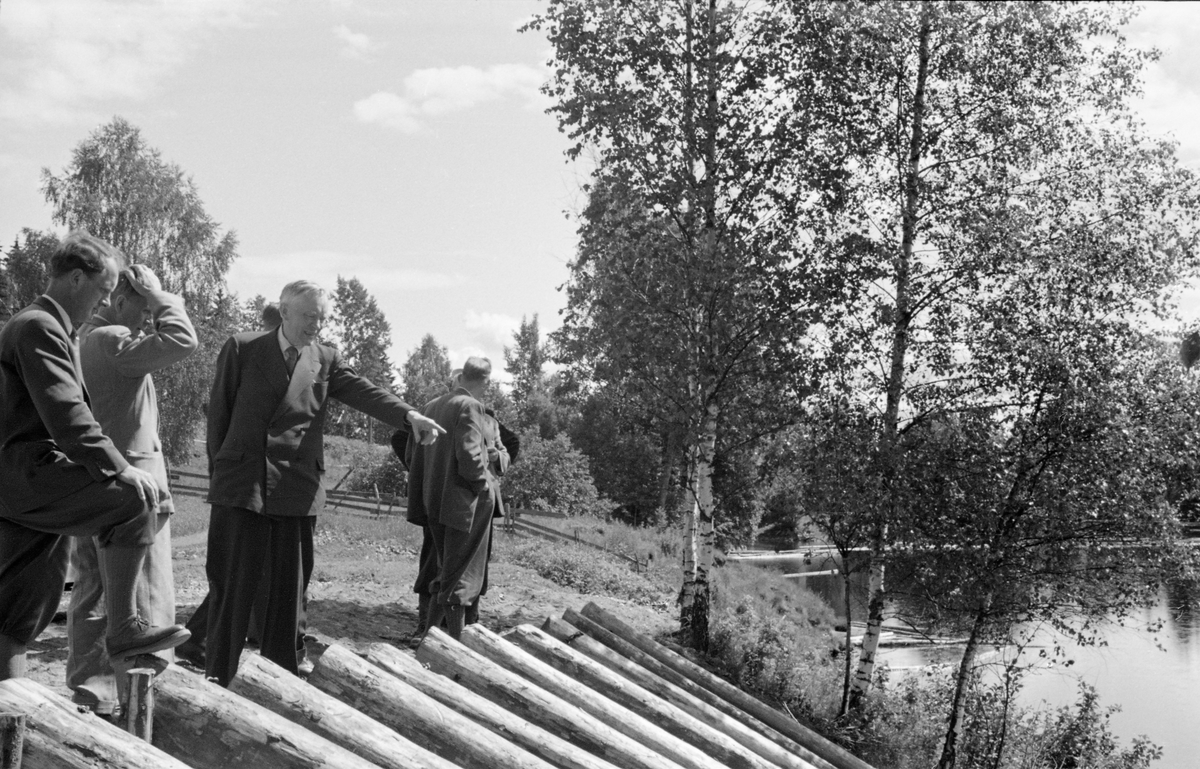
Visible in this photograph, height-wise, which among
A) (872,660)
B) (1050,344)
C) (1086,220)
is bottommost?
(872,660)

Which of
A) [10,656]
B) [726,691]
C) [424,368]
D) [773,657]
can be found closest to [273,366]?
[10,656]

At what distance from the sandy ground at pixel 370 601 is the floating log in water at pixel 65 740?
9.01ft

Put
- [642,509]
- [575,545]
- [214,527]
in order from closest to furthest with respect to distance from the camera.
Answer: [214,527] < [575,545] < [642,509]

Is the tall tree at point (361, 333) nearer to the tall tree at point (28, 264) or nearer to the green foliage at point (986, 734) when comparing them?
the tall tree at point (28, 264)

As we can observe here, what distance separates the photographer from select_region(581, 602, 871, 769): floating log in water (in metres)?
6.35

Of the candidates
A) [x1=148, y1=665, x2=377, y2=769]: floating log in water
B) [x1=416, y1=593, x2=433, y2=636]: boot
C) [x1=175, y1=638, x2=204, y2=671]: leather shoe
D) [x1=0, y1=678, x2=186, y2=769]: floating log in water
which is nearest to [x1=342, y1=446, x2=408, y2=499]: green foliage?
[x1=416, y1=593, x2=433, y2=636]: boot

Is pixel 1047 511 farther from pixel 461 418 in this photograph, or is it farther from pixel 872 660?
pixel 461 418

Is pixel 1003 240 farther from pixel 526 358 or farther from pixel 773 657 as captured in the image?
pixel 526 358

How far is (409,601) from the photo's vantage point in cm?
1105

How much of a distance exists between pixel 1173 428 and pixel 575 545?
11.2m

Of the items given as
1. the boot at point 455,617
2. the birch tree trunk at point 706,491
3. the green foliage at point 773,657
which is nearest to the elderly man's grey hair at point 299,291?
the boot at point 455,617

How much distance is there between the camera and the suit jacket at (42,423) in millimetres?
4070

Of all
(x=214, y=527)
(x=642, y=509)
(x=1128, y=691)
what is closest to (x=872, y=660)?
(x=214, y=527)

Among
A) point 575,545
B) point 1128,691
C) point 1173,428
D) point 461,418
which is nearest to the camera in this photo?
point 461,418
